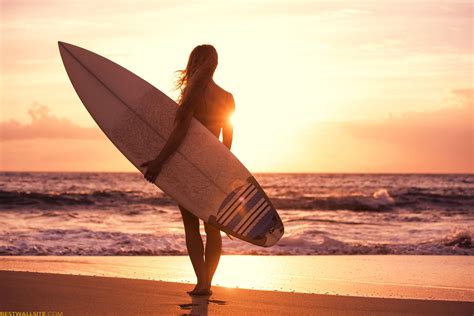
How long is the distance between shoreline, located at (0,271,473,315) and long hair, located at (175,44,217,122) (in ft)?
3.69

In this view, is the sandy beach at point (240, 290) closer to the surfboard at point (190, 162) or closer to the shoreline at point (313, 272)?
the shoreline at point (313, 272)

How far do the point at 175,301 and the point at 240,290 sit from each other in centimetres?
70

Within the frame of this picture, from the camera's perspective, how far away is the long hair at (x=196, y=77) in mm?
4215

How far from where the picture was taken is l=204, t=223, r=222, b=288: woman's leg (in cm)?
439

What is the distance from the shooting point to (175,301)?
161 inches

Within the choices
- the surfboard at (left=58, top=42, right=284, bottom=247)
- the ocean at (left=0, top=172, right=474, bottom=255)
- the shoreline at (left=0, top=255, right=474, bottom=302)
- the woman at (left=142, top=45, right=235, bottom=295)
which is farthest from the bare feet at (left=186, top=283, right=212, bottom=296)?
the ocean at (left=0, top=172, right=474, bottom=255)

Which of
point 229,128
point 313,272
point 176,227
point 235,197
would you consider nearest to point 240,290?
point 235,197

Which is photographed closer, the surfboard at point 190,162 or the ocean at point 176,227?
the surfboard at point 190,162

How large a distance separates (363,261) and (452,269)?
1087 millimetres

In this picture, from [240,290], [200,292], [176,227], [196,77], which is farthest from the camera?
[176,227]

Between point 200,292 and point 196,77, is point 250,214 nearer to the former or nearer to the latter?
point 200,292

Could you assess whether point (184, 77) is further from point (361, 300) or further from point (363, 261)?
point (363, 261)

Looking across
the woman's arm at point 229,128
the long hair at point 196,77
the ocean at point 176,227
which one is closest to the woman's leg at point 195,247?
the woman's arm at point 229,128

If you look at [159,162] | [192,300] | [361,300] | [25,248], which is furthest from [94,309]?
[25,248]
